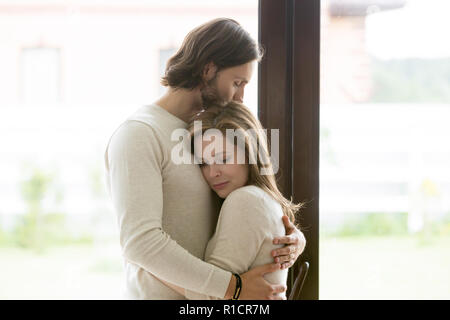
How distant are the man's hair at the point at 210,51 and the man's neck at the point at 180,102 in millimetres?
22

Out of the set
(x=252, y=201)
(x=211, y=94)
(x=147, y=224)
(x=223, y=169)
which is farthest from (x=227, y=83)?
(x=147, y=224)

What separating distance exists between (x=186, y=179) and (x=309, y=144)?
0.60m

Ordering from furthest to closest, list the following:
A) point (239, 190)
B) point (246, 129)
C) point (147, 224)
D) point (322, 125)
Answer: point (322, 125) → point (246, 129) → point (239, 190) → point (147, 224)

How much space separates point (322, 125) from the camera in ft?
5.73

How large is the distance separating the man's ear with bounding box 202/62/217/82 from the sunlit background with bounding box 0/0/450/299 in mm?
386

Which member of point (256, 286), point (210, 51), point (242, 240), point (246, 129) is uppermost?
point (210, 51)

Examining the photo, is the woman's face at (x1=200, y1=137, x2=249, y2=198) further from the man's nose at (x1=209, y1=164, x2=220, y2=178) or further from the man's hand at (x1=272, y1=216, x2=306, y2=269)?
the man's hand at (x1=272, y1=216, x2=306, y2=269)

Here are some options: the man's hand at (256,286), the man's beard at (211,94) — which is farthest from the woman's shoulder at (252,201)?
the man's beard at (211,94)

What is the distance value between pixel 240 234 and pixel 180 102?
0.44m

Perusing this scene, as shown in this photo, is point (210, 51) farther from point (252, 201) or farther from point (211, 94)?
point (252, 201)

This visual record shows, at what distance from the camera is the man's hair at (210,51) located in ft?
4.50

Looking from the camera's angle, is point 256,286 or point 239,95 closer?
point 256,286

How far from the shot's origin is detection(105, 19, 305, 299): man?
1200mm

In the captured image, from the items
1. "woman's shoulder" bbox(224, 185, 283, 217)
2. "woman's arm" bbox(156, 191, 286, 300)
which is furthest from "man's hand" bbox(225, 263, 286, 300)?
"woman's shoulder" bbox(224, 185, 283, 217)
